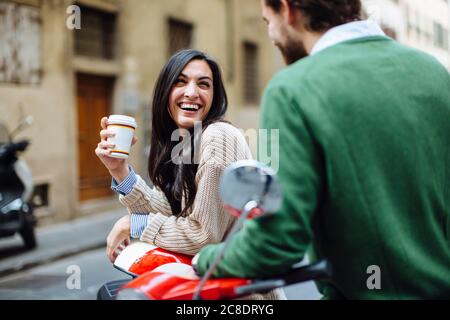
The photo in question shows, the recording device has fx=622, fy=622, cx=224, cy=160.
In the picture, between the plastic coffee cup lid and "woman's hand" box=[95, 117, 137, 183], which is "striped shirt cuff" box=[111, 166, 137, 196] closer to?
"woman's hand" box=[95, 117, 137, 183]

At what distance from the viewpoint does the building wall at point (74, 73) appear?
34.1 feet

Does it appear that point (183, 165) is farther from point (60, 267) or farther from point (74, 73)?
point (74, 73)

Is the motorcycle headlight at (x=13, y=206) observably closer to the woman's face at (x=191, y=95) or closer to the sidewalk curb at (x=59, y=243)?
the sidewalk curb at (x=59, y=243)

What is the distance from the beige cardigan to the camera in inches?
86.6

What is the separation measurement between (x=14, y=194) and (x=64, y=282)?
1727 mm

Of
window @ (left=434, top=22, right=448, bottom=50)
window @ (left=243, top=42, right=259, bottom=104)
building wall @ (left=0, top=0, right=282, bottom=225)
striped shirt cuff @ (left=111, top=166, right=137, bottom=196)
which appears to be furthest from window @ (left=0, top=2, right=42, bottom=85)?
window @ (left=434, top=22, right=448, bottom=50)

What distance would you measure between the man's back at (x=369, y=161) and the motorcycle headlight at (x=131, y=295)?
452 mm

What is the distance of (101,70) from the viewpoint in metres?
12.2

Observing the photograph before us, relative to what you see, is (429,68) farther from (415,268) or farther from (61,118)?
(61,118)

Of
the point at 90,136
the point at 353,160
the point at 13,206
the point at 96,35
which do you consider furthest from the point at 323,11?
the point at 96,35

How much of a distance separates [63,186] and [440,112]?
994 cm

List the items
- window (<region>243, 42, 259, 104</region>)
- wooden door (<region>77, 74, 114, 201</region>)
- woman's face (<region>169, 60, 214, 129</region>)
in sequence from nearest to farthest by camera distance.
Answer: woman's face (<region>169, 60, 214, 129</region>)
wooden door (<region>77, 74, 114, 201</region>)
window (<region>243, 42, 259, 104</region>)

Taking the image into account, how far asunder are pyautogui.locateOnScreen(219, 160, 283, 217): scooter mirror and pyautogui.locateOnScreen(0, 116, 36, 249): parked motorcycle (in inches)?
272

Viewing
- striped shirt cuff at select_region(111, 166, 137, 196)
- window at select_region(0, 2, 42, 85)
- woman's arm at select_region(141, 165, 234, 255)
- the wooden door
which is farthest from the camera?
the wooden door
